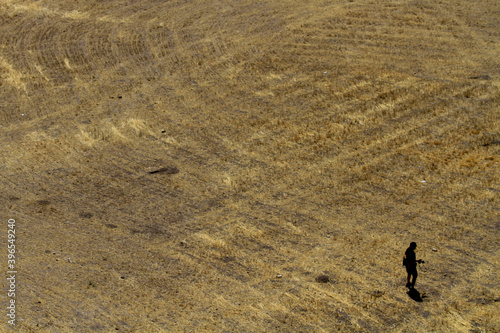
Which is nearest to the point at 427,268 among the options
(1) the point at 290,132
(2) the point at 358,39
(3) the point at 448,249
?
(3) the point at 448,249

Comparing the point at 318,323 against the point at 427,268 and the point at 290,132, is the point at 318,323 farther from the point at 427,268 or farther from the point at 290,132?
the point at 290,132

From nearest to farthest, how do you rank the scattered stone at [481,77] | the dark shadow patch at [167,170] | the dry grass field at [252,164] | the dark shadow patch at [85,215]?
the dry grass field at [252,164], the dark shadow patch at [85,215], the dark shadow patch at [167,170], the scattered stone at [481,77]

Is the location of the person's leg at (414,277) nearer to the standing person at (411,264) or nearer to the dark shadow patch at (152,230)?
the standing person at (411,264)

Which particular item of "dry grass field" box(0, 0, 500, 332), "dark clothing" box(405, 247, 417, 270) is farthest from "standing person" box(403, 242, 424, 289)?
"dry grass field" box(0, 0, 500, 332)

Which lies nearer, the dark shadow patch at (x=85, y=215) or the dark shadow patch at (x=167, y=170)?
the dark shadow patch at (x=85, y=215)

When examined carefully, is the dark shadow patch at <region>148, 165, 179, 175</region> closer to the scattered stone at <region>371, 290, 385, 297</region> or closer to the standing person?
the scattered stone at <region>371, 290, 385, 297</region>

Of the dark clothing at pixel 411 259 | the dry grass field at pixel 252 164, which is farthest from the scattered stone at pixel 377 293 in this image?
the dark clothing at pixel 411 259

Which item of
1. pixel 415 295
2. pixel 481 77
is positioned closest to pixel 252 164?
pixel 415 295
